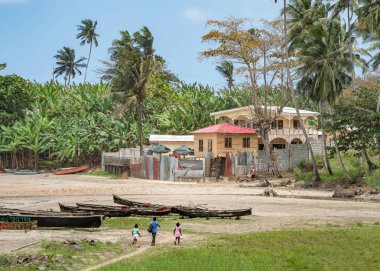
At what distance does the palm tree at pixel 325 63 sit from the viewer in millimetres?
48281

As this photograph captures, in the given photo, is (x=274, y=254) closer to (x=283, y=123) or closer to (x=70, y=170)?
(x=283, y=123)

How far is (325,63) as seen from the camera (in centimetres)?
4781

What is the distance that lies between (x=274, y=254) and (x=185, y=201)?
18.9m

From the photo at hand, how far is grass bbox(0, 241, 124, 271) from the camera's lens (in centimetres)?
1906

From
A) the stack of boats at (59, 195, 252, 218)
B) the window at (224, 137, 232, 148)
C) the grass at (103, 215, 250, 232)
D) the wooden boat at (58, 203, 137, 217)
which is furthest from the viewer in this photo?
the window at (224, 137, 232, 148)

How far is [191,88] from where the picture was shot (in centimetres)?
9375

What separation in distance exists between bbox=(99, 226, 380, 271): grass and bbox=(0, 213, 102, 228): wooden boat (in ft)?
18.2

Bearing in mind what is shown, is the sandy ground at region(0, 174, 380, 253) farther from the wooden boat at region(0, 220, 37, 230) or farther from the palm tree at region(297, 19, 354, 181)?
the palm tree at region(297, 19, 354, 181)

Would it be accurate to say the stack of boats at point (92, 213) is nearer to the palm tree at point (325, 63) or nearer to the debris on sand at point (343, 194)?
the debris on sand at point (343, 194)

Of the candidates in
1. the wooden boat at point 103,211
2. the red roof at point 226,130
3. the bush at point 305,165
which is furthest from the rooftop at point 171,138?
the wooden boat at point 103,211

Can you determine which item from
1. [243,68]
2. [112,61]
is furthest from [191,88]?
[243,68]

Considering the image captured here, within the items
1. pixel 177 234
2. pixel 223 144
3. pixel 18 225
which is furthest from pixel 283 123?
pixel 177 234

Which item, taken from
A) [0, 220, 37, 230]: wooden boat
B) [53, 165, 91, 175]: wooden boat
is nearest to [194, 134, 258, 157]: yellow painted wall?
[53, 165, 91, 175]: wooden boat

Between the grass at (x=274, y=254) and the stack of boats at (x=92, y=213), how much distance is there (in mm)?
5433
